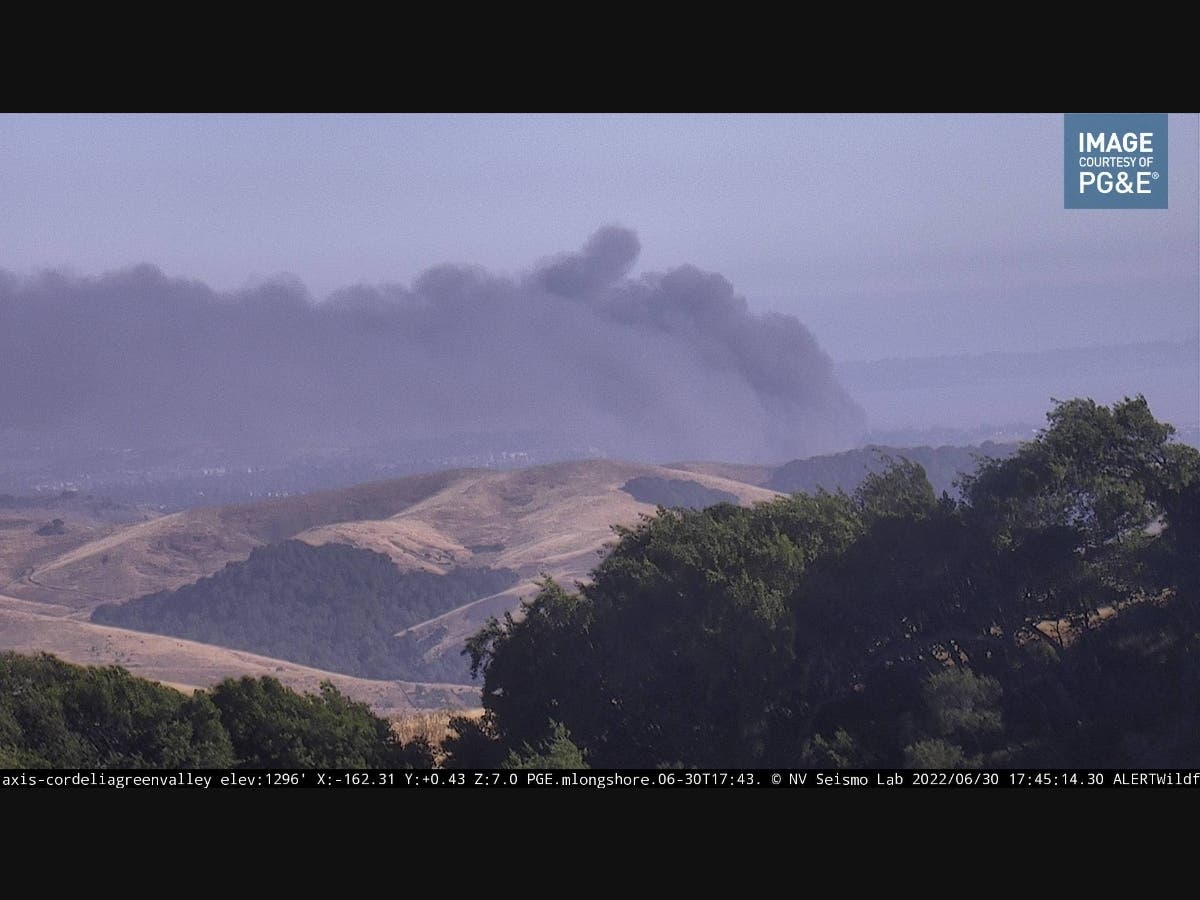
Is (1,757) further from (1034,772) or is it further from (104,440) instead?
(104,440)

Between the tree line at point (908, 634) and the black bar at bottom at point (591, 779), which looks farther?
the tree line at point (908, 634)

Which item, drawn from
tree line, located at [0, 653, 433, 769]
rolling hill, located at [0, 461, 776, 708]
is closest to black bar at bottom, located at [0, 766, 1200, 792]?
tree line, located at [0, 653, 433, 769]

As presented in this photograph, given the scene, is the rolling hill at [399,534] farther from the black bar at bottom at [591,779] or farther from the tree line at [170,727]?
the black bar at bottom at [591,779]

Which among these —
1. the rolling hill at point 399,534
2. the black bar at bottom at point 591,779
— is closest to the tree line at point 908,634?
the black bar at bottom at point 591,779

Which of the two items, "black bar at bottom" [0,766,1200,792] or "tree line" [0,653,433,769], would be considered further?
"tree line" [0,653,433,769]

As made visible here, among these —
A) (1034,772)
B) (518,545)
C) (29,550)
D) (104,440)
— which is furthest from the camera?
(104,440)

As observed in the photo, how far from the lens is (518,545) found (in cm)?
7144

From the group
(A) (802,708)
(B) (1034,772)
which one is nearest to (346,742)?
(A) (802,708)

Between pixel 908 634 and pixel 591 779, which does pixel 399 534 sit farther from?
pixel 591 779

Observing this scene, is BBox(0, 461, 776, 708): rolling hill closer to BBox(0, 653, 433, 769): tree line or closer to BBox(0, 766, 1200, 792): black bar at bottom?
BBox(0, 653, 433, 769): tree line

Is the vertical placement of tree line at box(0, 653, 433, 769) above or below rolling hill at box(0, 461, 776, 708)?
above

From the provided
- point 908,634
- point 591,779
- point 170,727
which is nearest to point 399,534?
point 908,634

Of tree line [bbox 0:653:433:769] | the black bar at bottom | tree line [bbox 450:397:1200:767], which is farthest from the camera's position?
tree line [bbox 450:397:1200:767]

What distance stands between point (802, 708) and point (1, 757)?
8.86 metres
